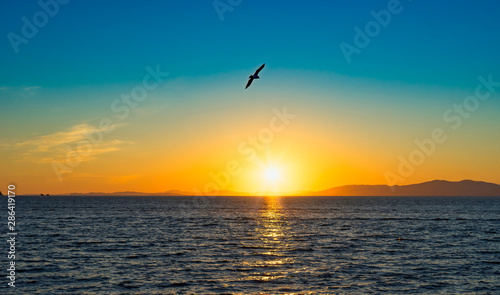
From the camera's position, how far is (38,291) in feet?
93.5

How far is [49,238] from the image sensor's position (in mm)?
56781

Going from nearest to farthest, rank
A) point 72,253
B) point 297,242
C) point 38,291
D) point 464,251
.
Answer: point 38,291 → point 72,253 → point 464,251 → point 297,242

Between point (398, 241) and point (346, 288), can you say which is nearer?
point (346, 288)

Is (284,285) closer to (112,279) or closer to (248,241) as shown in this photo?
(112,279)

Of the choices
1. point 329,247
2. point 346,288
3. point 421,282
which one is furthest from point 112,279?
point 329,247

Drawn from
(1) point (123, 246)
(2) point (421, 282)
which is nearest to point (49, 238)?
(1) point (123, 246)

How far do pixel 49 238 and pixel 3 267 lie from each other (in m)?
22.6

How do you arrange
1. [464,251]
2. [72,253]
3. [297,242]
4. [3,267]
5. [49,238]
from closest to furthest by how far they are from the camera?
[3,267], [72,253], [464,251], [297,242], [49,238]

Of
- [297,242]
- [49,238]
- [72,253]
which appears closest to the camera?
[72,253]

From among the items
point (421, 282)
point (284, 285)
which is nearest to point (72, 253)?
point (284, 285)

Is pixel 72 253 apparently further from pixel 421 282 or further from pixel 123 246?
pixel 421 282

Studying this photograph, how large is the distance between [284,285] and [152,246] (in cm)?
2352

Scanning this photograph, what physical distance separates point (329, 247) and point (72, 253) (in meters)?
27.5

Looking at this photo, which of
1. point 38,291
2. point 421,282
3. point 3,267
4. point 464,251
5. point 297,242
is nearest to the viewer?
point 38,291
